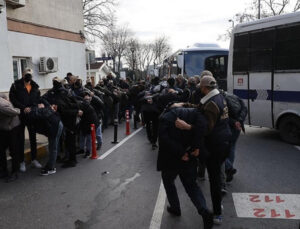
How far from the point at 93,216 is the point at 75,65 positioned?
13084 mm

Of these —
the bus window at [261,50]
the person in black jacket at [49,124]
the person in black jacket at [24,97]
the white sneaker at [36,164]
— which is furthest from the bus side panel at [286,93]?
the white sneaker at [36,164]

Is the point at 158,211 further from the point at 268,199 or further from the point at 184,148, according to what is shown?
the point at 268,199

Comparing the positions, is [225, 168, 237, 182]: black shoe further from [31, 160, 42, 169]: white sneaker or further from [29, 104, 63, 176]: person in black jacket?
[31, 160, 42, 169]: white sneaker

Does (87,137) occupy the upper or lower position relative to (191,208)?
upper

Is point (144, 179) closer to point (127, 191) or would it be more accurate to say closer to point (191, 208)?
point (127, 191)

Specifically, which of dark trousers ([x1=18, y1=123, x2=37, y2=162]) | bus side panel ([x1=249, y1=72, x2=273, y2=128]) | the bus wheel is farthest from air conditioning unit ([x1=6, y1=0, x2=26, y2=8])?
the bus wheel

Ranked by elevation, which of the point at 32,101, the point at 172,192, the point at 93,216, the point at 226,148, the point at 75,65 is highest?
the point at 75,65

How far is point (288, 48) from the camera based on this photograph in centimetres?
838

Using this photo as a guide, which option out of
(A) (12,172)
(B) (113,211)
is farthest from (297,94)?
(A) (12,172)

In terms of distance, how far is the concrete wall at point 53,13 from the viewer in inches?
494

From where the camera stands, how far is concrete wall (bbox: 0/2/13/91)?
10211 millimetres

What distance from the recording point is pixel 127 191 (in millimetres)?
5414

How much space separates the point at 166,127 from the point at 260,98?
599cm

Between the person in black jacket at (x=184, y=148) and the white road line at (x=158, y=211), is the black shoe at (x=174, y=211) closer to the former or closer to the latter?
the white road line at (x=158, y=211)
